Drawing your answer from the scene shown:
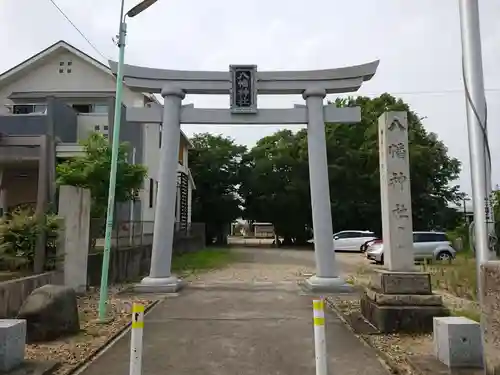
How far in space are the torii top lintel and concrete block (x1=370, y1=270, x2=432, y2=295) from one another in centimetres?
640

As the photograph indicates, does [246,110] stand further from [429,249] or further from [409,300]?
[429,249]

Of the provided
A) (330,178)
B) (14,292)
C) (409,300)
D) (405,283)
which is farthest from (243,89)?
(330,178)

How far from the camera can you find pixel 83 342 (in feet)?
22.8

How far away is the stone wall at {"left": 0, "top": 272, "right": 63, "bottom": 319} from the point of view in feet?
25.7

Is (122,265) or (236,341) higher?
(122,265)

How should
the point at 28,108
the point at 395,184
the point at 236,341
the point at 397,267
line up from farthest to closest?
the point at 28,108 → the point at 395,184 → the point at 397,267 → the point at 236,341

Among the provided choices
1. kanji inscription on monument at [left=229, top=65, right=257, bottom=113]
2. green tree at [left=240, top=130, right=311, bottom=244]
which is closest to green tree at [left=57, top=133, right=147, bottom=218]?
kanji inscription on monument at [left=229, top=65, right=257, bottom=113]

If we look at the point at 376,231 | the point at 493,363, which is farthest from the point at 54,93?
the point at 376,231

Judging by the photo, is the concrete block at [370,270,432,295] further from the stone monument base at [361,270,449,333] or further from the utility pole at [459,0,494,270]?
the utility pole at [459,0,494,270]

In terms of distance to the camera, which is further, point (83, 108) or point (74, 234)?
point (83, 108)

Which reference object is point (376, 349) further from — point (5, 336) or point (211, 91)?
point (211, 91)

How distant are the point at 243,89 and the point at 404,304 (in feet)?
23.9

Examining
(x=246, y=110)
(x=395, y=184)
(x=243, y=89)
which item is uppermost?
(x=243, y=89)

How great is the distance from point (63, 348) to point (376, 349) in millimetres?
4348
